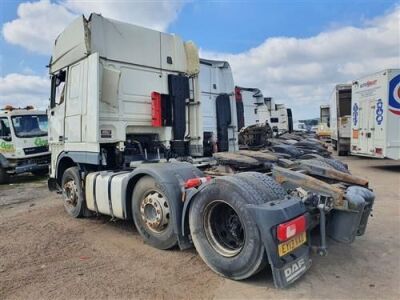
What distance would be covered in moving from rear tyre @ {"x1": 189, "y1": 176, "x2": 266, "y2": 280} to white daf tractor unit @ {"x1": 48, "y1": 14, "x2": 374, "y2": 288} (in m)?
0.01

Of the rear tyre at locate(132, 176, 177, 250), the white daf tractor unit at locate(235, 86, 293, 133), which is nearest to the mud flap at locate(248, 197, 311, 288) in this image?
the rear tyre at locate(132, 176, 177, 250)

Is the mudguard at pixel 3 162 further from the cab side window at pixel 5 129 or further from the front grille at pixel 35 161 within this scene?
the cab side window at pixel 5 129

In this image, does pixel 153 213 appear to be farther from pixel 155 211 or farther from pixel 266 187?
pixel 266 187

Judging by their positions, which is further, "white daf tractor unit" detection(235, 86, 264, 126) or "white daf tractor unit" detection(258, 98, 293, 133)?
"white daf tractor unit" detection(258, 98, 293, 133)

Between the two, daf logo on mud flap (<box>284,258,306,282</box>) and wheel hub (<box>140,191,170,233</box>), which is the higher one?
wheel hub (<box>140,191,170,233</box>)

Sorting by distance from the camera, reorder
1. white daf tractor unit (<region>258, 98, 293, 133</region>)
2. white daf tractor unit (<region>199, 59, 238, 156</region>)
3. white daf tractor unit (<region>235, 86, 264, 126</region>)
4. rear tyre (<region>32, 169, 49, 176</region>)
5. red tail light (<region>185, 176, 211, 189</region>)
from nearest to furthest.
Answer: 1. red tail light (<region>185, 176, 211, 189</region>)
2. white daf tractor unit (<region>199, 59, 238, 156</region>)
3. rear tyre (<region>32, 169, 49, 176</region>)
4. white daf tractor unit (<region>235, 86, 264, 126</region>)
5. white daf tractor unit (<region>258, 98, 293, 133</region>)

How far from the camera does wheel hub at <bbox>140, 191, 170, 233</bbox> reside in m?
4.46

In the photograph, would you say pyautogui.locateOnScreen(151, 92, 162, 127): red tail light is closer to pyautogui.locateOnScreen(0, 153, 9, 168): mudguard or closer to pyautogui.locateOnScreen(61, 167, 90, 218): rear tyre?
pyautogui.locateOnScreen(61, 167, 90, 218): rear tyre

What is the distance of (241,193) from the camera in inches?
138

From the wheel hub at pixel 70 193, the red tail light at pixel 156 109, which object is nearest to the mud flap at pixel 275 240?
the red tail light at pixel 156 109

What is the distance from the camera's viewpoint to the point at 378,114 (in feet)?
39.6

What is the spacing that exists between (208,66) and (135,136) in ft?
7.44

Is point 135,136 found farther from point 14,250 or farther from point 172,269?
point 172,269

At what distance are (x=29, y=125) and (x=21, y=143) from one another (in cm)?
78
